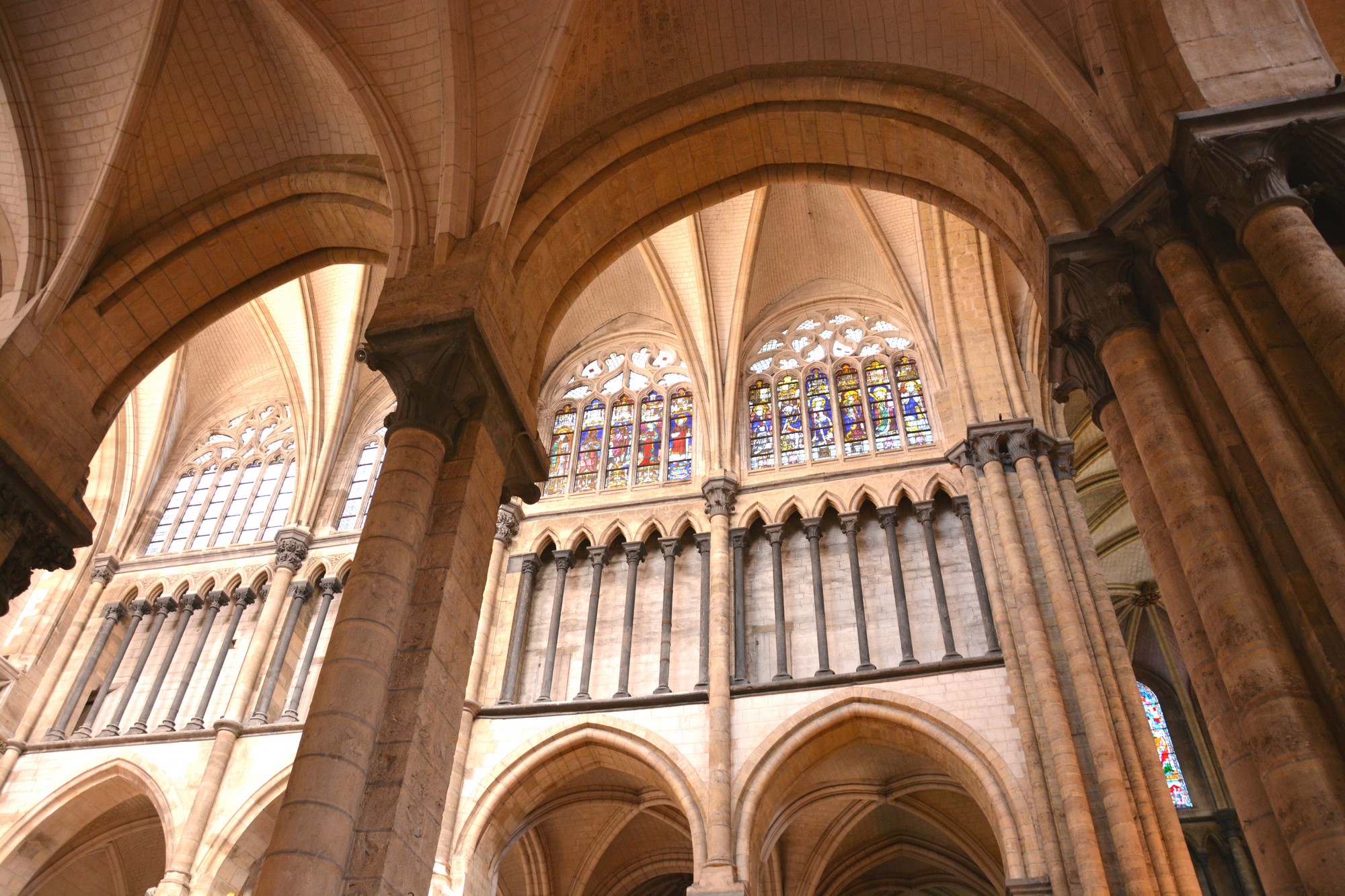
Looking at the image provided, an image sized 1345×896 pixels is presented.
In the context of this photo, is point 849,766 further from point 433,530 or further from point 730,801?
point 433,530

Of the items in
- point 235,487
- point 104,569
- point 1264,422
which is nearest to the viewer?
point 1264,422

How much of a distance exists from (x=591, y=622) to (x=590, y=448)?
3041mm

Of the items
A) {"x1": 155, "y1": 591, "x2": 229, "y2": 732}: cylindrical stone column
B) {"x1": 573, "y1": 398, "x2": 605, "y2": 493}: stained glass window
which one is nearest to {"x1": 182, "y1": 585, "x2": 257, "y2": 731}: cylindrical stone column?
{"x1": 155, "y1": 591, "x2": 229, "y2": 732}: cylindrical stone column

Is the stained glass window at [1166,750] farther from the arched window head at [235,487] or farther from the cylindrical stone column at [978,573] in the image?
the arched window head at [235,487]

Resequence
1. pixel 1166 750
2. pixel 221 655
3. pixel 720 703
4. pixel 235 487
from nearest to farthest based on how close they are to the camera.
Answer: pixel 720 703
pixel 221 655
pixel 235 487
pixel 1166 750

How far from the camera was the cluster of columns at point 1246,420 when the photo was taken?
3.70 meters

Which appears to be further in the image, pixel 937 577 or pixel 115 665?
pixel 115 665

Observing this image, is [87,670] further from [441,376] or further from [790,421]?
[441,376]

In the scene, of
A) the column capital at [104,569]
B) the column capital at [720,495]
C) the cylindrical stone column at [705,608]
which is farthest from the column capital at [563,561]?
the column capital at [104,569]

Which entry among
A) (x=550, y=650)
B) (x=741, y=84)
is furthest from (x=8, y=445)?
(x=550, y=650)

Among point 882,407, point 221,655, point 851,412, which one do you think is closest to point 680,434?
point 851,412

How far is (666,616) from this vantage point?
1185 cm

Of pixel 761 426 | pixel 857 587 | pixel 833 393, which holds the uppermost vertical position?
pixel 833 393

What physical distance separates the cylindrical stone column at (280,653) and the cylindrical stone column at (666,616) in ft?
15.6
